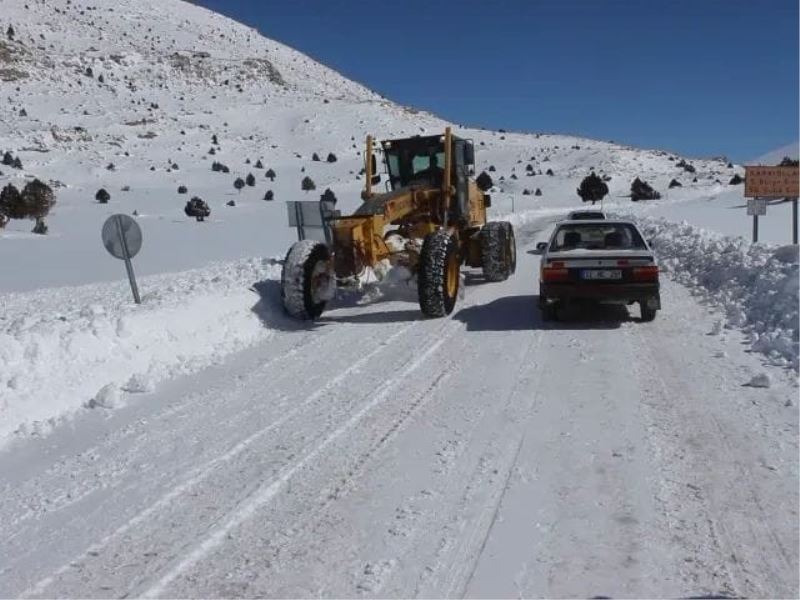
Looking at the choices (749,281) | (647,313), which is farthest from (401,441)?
(749,281)

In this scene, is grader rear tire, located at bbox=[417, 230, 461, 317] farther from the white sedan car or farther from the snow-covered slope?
the snow-covered slope

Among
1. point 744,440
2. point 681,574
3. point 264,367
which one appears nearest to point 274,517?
point 681,574

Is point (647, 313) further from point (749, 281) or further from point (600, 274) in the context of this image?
point (749, 281)

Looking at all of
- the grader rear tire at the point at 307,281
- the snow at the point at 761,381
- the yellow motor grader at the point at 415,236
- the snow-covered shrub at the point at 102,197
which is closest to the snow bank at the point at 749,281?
the snow at the point at 761,381

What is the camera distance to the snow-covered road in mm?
4430

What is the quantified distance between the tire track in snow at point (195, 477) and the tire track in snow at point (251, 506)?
0.54 m

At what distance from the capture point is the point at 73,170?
176 feet

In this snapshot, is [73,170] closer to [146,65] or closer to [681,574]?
[146,65]

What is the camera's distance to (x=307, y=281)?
11836 mm

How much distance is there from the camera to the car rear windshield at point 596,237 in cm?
1197

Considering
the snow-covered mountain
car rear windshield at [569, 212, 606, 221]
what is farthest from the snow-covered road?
car rear windshield at [569, 212, 606, 221]

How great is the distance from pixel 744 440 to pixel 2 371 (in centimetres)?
632

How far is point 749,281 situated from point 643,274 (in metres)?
2.99

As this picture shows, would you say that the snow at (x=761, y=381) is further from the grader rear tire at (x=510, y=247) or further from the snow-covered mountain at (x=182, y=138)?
the snow-covered mountain at (x=182, y=138)
